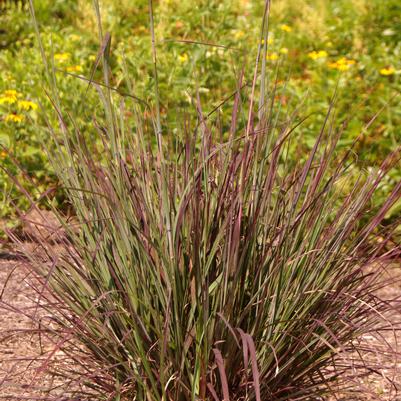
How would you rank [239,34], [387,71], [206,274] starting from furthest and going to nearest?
1. [239,34]
2. [387,71]
3. [206,274]

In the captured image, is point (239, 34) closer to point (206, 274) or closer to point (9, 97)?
point (9, 97)

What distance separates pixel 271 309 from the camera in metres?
2.68

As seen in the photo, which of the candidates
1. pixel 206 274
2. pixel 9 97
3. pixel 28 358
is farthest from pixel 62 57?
pixel 206 274

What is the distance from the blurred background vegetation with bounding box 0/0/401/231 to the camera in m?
6.00

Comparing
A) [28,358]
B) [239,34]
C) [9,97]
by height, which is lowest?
[239,34]

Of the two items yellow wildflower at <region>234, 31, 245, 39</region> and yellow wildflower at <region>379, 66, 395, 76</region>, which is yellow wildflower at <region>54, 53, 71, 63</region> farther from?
yellow wildflower at <region>379, 66, 395, 76</region>

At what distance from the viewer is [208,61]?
674 cm

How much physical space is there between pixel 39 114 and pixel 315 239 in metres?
3.91

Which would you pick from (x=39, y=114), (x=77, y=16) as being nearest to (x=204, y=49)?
(x=39, y=114)

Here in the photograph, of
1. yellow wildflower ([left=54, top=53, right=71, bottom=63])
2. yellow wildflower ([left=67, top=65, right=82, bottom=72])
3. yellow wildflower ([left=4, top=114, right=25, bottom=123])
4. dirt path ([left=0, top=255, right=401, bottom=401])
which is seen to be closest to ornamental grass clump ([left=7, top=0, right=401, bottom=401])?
dirt path ([left=0, top=255, right=401, bottom=401])

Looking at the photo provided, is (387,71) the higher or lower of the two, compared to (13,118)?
lower

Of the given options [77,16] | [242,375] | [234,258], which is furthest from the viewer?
[77,16]

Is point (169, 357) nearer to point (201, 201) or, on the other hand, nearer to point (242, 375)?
point (242, 375)

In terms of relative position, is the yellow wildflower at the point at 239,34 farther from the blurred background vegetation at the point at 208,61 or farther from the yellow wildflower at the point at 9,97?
the yellow wildflower at the point at 9,97
